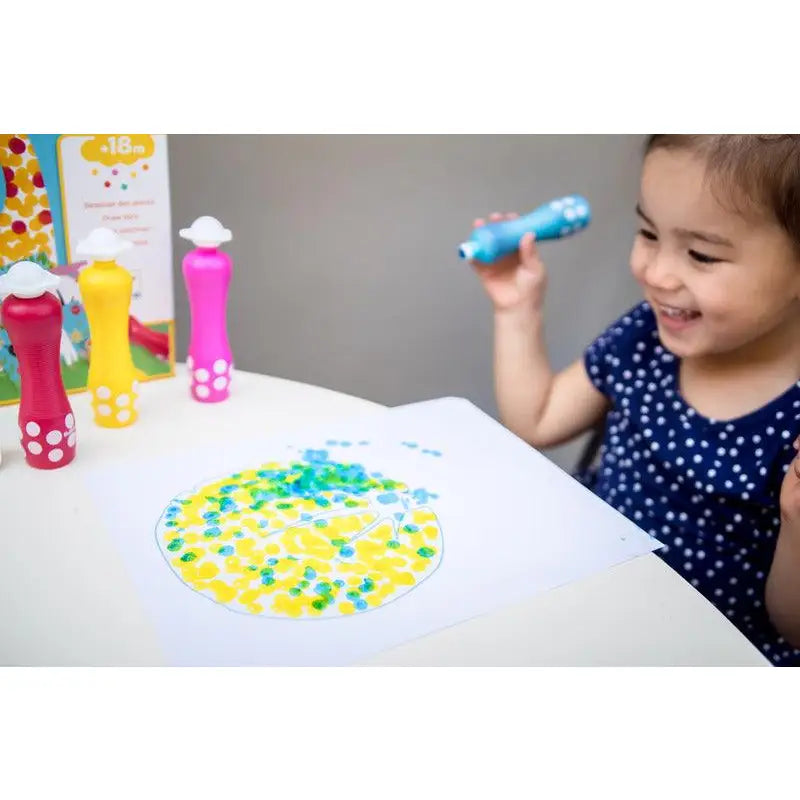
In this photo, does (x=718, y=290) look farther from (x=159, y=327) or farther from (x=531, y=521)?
(x=159, y=327)

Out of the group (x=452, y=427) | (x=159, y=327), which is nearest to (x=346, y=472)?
(x=452, y=427)

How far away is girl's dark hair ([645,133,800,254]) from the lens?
1.83 feet

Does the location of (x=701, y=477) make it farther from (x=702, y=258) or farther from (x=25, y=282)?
(x=25, y=282)

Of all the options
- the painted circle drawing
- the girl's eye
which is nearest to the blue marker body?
the girl's eye

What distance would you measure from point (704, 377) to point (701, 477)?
0.09 metres

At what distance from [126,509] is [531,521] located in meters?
0.26

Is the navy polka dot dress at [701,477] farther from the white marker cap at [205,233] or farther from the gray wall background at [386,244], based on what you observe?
the white marker cap at [205,233]

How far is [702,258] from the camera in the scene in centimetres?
59

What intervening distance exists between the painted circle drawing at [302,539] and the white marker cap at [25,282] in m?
0.16

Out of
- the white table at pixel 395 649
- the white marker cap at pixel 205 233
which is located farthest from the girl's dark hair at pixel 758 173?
the white marker cap at pixel 205 233

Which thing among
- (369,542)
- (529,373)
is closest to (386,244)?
(529,373)

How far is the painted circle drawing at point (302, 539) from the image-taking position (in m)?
0.44

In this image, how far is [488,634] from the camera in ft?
1.38

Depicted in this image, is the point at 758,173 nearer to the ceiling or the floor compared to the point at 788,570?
nearer to the ceiling
